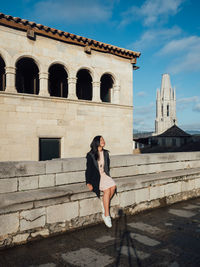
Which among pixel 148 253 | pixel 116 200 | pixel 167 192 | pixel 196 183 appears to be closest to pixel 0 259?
pixel 148 253

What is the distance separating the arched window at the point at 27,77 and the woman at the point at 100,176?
7924 mm

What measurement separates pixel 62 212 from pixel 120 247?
129 centimetres

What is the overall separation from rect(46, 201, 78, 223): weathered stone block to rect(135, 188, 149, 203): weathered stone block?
5.96 feet

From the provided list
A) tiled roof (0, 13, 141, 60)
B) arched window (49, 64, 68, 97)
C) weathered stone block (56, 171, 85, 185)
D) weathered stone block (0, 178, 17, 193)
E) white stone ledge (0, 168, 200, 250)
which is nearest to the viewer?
white stone ledge (0, 168, 200, 250)

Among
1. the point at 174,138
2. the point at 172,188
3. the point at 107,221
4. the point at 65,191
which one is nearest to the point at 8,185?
the point at 65,191

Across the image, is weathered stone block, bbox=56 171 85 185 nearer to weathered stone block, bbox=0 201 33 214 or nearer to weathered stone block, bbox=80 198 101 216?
weathered stone block, bbox=80 198 101 216

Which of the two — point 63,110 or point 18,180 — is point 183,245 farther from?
point 63,110

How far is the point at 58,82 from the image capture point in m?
12.3

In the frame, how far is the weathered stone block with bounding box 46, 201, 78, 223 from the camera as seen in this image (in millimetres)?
4113

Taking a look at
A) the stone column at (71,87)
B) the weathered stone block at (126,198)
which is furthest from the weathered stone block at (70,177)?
the stone column at (71,87)

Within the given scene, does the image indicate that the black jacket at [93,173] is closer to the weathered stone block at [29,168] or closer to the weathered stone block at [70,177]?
the weathered stone block at [70,177]

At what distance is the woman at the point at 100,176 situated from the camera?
4.67m

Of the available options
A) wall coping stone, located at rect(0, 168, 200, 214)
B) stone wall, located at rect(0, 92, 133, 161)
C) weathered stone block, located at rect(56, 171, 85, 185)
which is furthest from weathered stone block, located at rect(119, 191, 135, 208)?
stone wall, located at rect(0, 92, 133, 161)

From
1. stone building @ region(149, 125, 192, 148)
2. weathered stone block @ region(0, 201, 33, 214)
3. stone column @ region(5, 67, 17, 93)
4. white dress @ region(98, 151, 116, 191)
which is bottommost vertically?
weathered stone block @ region(0, 201, 33, 214)
